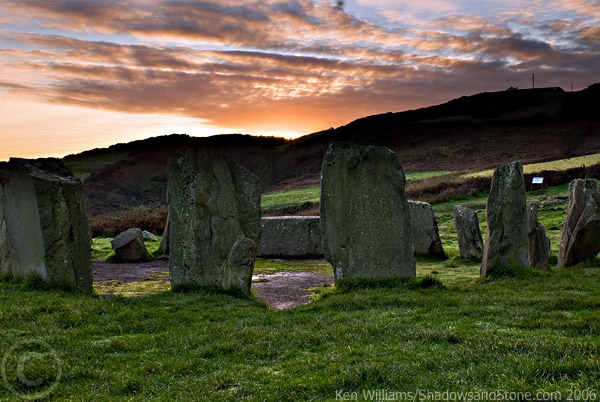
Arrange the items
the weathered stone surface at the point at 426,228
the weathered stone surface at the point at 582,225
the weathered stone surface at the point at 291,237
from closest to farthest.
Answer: the weathered stone surface at the point at 582,225
the weathered stone surface at the point at 426,228
the weathered stone surface at the point at 291,237

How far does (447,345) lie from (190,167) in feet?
28.7

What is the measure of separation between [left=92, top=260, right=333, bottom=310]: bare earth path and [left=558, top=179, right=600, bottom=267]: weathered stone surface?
732 centimetres

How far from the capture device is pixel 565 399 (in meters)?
6.45

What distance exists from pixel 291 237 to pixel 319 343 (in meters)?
16.5

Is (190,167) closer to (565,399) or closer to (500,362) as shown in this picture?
(500,362)

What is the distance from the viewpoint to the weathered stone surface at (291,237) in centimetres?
2588

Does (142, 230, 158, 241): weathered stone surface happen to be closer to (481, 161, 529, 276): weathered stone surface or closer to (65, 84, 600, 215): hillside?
(481, 161, 529, 276): weathered stone surface

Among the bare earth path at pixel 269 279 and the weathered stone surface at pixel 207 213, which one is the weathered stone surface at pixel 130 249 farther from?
the weathered stone surface at pixel 207 213

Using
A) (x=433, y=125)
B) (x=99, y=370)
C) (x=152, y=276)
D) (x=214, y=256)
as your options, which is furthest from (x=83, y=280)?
(x=433, y=125)

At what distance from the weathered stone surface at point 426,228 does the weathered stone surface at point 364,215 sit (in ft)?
26.5

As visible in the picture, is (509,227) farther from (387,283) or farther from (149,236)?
(149,236)

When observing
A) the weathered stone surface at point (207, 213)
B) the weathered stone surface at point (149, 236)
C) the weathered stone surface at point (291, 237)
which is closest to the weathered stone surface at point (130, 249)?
the weathered stone surface at point (291, 237)

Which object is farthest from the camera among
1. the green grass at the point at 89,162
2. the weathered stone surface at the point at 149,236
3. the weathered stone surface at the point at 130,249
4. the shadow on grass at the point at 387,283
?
the green grass at the point at 89,162

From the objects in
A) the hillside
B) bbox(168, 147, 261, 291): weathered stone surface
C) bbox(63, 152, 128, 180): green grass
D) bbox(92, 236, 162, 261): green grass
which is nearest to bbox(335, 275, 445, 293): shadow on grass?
bbox(168, 147, 261, 291): weathered stone surface
